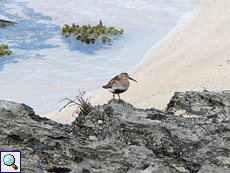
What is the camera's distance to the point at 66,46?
12.8 metres

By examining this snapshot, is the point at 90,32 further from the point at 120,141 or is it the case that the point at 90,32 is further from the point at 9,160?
the point at 9,160

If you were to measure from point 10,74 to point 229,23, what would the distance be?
8.99 metres

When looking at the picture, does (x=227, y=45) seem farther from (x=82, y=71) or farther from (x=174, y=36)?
(x=82, y=71)

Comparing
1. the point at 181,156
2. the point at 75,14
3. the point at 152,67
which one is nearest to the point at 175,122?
the point at 181,156

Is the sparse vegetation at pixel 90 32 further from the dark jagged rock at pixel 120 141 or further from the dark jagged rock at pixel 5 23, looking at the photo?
the dark jagged rock at pixel 120 141

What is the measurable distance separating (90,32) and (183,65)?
5.56m

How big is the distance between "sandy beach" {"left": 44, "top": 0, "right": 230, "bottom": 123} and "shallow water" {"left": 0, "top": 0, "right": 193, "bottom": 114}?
718 mm

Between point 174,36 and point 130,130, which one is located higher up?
point 174,36

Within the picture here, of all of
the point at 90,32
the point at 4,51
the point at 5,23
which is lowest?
the point at 4,51

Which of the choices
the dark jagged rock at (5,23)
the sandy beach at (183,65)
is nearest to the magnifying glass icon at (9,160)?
the sandy beach at (183,65)

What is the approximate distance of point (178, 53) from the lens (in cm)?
1055

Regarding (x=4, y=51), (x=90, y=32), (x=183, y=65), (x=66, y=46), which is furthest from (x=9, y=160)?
(x=90, y=32)

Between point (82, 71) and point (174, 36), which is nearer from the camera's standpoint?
point (82, 71)

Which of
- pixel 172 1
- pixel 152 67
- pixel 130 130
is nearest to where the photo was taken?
pixel 130 130
